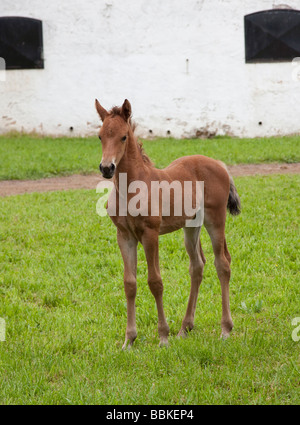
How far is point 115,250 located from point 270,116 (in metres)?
10.9

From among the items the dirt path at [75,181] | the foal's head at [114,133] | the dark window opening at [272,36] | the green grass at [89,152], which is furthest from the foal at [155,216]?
the dark window opening at [272,36]

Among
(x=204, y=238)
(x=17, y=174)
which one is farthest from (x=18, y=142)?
(x=204, y=238)

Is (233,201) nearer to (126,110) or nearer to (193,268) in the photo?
(193,268)

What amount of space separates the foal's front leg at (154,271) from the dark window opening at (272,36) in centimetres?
1296

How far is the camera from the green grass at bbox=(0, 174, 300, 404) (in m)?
3.34

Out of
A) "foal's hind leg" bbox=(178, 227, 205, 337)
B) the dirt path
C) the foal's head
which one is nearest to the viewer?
the foal's head

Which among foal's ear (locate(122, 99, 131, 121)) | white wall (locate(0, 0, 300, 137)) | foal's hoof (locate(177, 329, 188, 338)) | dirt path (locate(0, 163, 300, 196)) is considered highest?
white wall (locate(0, 0, 300, 137))

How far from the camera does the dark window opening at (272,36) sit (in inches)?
613

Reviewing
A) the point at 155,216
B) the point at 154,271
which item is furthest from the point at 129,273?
the point at 155,216

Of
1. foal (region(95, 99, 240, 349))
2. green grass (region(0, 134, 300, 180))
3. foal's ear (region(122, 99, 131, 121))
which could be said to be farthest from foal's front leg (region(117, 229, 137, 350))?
green grass (region(0, 134, 300, 180))

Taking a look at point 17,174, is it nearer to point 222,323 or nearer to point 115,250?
point 115,250

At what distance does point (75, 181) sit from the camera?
34.3 ft

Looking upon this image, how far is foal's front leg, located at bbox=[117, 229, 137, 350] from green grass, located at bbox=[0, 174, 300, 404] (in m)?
0.12

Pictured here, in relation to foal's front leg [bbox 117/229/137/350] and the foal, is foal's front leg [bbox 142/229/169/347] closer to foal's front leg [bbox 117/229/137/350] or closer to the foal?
the foal
